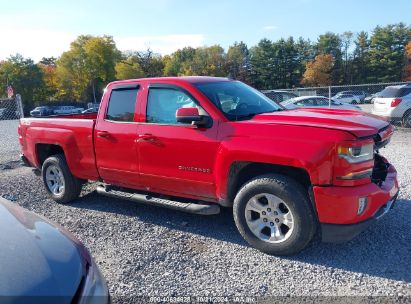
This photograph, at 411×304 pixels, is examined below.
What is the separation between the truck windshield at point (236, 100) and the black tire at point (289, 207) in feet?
2.81

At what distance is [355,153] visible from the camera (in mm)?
3439

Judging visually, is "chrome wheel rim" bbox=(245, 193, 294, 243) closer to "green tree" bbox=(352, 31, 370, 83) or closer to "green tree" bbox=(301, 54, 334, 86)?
"green tree" bbox=(301, 54, 334, 86)

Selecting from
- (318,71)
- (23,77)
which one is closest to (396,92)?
(318,71)

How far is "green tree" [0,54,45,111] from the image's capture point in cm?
5956

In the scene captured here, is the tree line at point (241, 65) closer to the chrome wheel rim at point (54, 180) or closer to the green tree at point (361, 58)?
the green tree at point (361, 58)

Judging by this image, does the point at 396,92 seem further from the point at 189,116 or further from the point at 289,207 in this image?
the point at 189,116

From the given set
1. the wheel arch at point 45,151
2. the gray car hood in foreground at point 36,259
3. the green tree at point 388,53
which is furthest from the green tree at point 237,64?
the gray car hood in foreground at point 36,259

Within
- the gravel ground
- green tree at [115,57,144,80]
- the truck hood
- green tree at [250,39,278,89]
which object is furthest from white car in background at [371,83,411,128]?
green tree at [250,39,278,89]

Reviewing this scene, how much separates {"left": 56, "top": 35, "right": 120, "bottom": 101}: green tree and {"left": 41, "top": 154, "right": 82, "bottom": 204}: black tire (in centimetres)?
6347

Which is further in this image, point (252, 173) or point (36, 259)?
point (252, 173)

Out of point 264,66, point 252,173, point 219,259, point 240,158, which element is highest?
point 264,66

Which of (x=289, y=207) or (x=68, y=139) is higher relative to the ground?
(x=68, y=139)

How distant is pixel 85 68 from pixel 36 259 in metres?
68.0

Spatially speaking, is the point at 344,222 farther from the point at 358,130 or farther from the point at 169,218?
the point at 169,218
